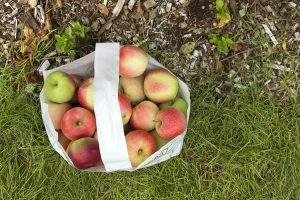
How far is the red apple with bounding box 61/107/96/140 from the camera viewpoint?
1661 millimetres

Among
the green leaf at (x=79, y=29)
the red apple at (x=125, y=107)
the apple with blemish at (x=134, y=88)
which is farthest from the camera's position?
the green leaf at (x=79, y=29)

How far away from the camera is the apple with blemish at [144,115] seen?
1.69 meters

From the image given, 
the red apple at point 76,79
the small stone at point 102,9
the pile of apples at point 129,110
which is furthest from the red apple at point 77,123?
the small stone at point 102,9

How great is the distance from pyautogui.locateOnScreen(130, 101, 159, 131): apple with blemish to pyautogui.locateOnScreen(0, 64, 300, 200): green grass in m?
0.31

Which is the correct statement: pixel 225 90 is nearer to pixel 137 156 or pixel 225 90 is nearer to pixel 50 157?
pixel 137 156

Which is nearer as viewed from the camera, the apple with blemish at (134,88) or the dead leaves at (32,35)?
the apple with blemish at (134,88)

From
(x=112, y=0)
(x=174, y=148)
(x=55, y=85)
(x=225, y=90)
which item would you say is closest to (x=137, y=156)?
(x=174, y=148)

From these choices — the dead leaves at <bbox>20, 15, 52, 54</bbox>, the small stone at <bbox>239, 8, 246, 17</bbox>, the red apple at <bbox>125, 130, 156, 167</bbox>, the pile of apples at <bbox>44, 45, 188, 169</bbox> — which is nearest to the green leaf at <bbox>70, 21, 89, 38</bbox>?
the dead leaves at <bbox>20, 15, 52, 54</bbox>

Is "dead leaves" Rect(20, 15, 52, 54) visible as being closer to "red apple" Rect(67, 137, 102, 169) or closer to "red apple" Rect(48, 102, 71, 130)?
"red apple" Rect(48, 102, 71, 130)

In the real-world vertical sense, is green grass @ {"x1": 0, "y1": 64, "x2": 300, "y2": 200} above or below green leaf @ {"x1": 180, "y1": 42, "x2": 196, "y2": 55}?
below

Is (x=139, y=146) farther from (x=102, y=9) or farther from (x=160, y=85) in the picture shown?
(x=102, y=9)

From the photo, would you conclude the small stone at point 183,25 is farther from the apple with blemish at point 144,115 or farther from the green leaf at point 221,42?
the apple with blemish at point 144,115

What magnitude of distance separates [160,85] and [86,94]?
0.81 feet

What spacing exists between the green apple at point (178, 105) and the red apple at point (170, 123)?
58 mm
